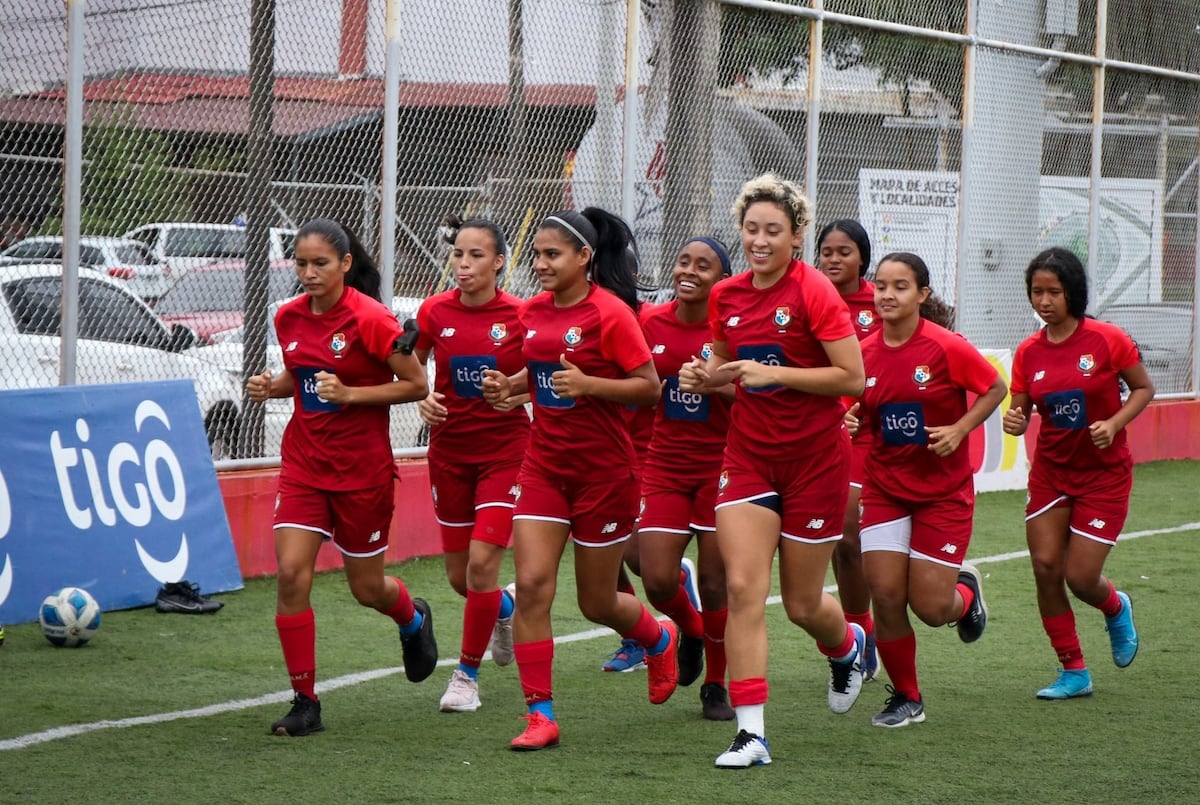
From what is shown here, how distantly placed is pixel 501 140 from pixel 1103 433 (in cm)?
556

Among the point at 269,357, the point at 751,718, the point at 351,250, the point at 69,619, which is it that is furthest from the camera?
the point at 269,357

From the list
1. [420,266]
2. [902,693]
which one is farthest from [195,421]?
[902,693]

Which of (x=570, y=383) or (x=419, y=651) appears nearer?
(x=570, y=383)

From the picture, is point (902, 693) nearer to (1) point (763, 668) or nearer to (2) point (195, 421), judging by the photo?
(1) point (763, 668)

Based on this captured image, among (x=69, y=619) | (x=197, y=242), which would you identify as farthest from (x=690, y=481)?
(x=197, y=242)

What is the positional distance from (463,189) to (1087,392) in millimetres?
5212

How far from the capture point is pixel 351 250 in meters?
6.66

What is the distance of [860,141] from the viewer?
14289mm

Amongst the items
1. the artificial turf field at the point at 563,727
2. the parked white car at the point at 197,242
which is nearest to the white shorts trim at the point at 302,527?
the artificial turf field at the point at 563,727

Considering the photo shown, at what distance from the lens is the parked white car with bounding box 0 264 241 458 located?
8953mm

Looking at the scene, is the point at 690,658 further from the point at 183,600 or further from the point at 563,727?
the point at 183,600

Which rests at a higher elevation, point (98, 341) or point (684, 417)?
point (98, 341)

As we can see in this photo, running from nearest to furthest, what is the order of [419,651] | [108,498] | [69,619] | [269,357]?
1. [419,651]
2. [69,619]
3. [108,498]
4. [269,357]

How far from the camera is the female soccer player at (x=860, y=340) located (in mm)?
7426
